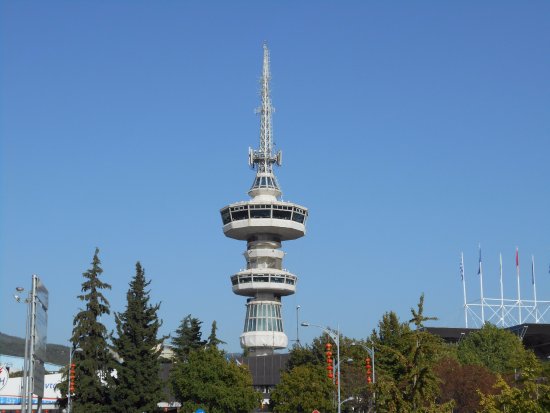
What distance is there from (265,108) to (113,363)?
380ft

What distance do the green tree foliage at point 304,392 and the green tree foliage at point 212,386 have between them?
8.76 ft

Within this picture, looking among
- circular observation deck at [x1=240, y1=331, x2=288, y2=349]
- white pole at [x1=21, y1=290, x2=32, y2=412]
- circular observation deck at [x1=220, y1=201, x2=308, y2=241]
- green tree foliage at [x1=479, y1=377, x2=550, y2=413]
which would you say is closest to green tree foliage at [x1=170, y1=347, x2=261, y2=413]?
green tree foliage at [x1=479, y1=377, x2=550, y2=413]

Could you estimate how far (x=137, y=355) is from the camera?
238 ft

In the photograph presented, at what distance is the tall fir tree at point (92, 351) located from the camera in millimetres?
72562

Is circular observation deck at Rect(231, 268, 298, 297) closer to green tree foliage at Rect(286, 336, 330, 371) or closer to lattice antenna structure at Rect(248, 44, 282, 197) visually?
lattice antenna structure at Rect(248, 44, 282, 197)

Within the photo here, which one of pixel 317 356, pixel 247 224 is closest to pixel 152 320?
pixel 317 356

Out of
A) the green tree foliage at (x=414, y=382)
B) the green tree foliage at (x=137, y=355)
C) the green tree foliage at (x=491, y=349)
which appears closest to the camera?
the green tree foliage at (x=414, y=382)

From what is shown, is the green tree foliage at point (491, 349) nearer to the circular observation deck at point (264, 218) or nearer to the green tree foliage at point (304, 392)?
the green tree foliage at point (304, 392)

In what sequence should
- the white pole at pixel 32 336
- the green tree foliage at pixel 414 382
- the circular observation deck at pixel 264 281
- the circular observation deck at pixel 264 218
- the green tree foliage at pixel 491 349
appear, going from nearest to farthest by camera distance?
the white pole at pixel 32 336
the green tree foliage at pixel 414 382
the green tree foliage at pixel 491 349
the circular observation deck at pixel 264 281
the circular observation deck at pixel 264 218

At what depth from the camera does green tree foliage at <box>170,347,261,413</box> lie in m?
75.8

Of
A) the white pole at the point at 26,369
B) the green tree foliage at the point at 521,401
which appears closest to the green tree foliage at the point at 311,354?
the green tree foliage at the point at 521,401

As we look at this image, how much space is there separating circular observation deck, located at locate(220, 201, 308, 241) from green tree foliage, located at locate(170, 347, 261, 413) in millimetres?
82885

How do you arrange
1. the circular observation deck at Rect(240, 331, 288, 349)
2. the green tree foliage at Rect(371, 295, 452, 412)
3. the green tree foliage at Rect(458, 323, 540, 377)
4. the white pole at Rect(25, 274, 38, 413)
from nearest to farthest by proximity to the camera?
the white pole at Rect(25, 274, 38, 413) → the green tree foliage at Rect(371, 295, 452, 412) → the green tree foliage at Rect(458, 323, 540, 377) → the circular observation deck at Rect(240, 331, 288, 349)

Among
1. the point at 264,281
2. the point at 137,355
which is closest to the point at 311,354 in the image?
the point at 137,355
